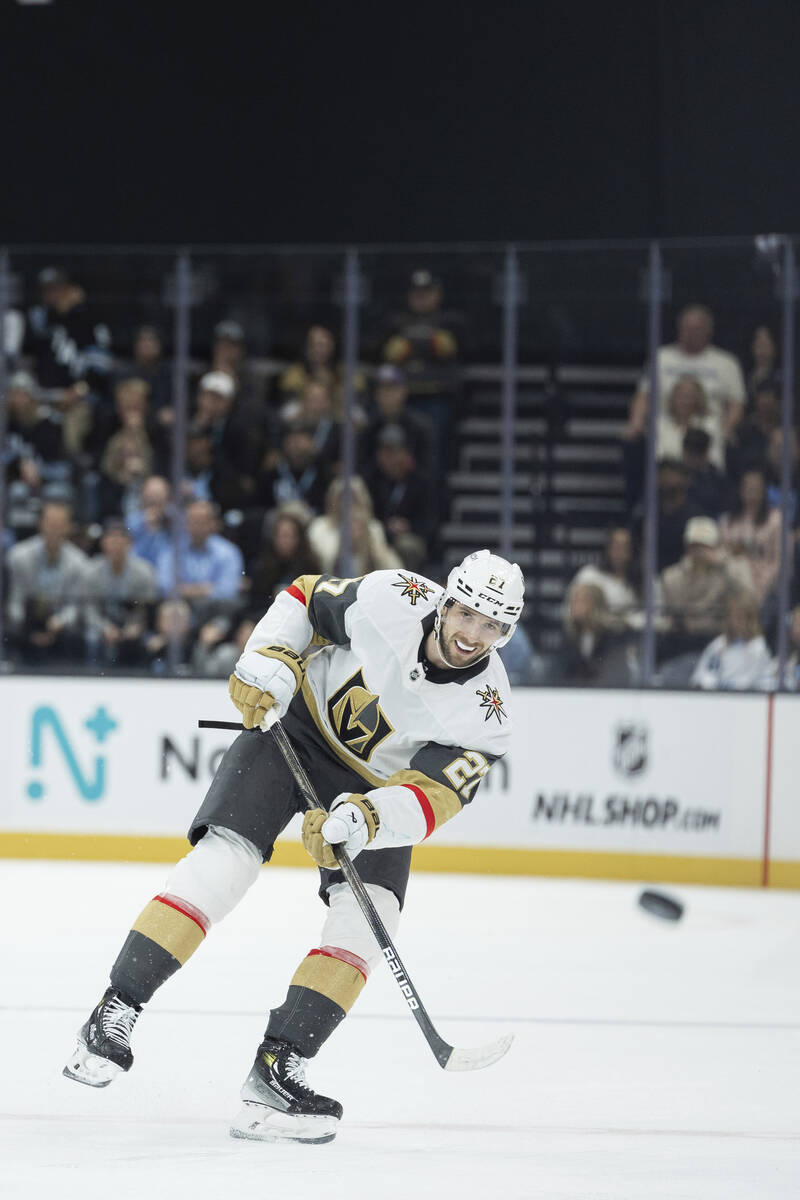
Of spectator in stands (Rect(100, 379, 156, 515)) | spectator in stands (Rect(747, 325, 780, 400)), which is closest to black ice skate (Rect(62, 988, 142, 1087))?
spectator in stands (Rect(100, 379, 156, 515))

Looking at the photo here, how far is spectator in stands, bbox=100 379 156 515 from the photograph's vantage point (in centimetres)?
733

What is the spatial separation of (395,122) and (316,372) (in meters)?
1.89

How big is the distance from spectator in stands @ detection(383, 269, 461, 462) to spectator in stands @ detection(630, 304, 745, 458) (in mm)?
1056

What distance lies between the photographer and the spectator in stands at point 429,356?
7492 mm

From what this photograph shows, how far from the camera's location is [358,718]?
349cm

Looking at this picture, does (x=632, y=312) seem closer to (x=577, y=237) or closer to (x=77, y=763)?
(x=577, y=237)

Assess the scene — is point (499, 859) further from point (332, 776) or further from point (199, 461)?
point (332, 776)

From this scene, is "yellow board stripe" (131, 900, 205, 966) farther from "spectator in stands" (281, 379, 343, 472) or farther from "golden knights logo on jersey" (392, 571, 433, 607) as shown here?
"spectator in stands" (281, 379, 343, 472)

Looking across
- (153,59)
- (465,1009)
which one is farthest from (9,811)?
(153,59)

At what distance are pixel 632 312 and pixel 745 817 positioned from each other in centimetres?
218

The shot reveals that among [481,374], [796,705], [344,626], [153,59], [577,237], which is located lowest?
[796,705]

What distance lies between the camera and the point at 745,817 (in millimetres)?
6301

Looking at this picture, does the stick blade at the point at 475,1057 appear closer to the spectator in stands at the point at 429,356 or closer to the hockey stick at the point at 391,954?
the hockey stick at the point at 391,954

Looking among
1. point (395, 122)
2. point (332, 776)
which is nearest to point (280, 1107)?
point (332, 776)
